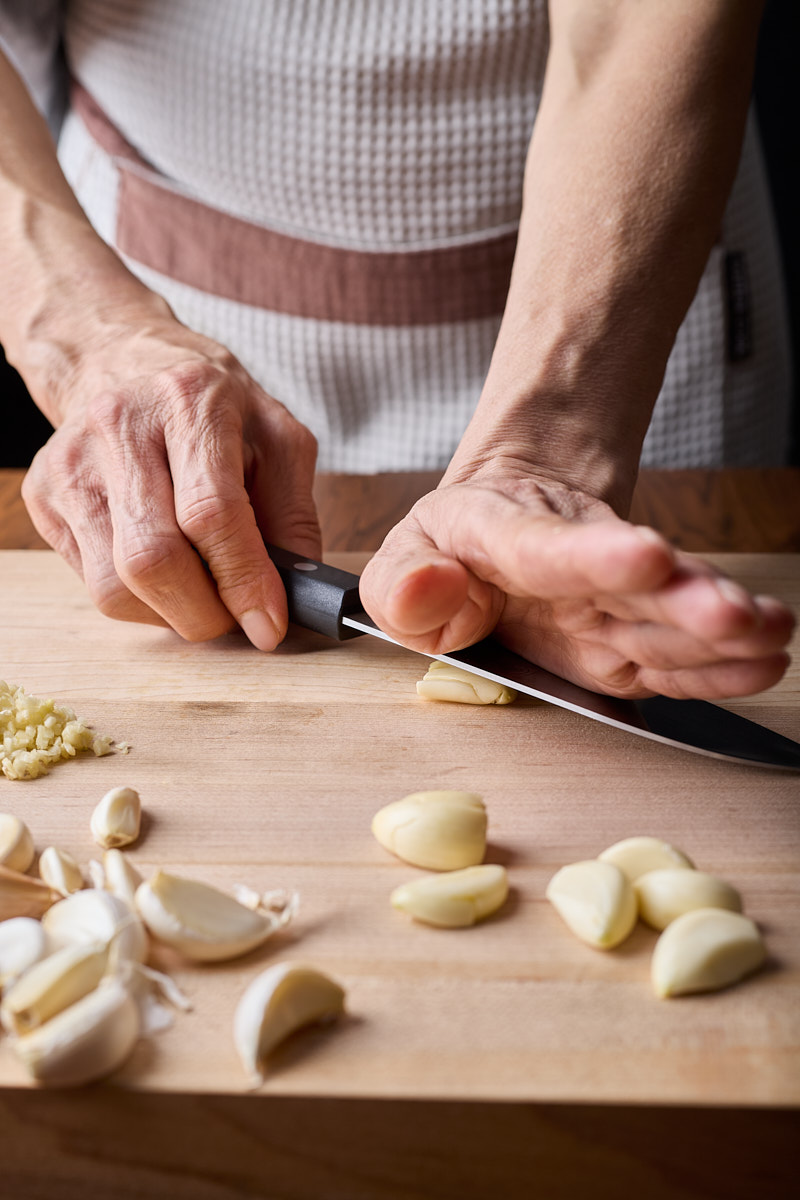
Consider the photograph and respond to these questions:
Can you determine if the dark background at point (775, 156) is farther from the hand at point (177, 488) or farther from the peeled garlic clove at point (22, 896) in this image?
the peeled garlic clove at point (22, 896)

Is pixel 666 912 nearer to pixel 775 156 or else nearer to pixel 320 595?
pixel 320 595

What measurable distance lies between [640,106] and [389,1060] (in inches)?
32.0

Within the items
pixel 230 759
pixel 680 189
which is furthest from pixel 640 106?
pixel 230 759

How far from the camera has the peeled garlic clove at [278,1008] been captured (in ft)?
1.48

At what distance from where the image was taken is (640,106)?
2.96 ft

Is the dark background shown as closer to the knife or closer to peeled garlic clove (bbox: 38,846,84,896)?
the knife

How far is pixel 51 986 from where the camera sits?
47 cm

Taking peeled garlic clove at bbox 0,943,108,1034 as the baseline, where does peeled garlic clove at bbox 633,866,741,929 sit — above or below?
above

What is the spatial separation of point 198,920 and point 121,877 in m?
0.07

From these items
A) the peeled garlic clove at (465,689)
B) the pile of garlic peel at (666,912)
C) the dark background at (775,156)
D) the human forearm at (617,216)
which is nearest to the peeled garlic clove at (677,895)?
the pile of garlic peel at (666,912)

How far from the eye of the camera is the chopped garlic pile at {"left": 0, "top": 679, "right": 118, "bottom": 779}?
26.3 inches

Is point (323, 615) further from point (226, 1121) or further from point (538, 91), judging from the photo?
point (538, 91)

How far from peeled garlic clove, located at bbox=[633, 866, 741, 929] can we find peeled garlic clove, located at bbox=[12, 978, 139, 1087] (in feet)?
0.86

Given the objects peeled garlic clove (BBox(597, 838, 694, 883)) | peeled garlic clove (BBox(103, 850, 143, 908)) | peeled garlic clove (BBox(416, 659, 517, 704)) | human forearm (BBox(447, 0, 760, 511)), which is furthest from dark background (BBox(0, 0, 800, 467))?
peeled garlic clove (BBox(597, 838, 694, 883))
